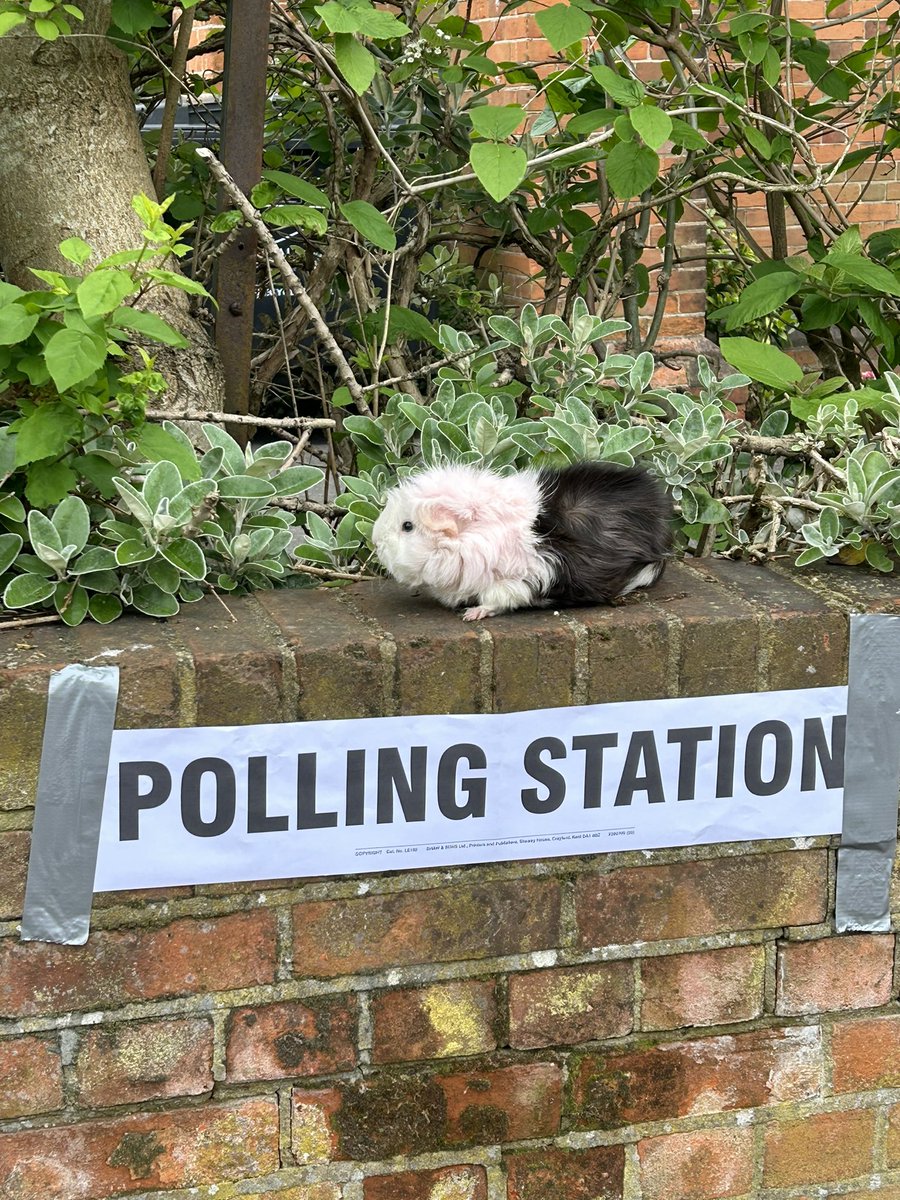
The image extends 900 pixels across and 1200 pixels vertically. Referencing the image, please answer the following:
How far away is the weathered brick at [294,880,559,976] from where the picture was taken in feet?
6.17

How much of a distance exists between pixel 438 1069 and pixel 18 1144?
0.62 m

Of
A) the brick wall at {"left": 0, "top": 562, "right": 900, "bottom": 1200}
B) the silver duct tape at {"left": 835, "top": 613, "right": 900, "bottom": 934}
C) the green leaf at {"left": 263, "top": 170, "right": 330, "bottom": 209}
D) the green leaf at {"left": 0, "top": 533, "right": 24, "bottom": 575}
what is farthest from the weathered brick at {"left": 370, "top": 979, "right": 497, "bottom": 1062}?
the green leaf at {"left": 263, "top": 170, "right": 330, "bottom": 209}

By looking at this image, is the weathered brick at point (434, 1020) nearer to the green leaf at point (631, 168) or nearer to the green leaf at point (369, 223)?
the green leaf at point (369, 223)

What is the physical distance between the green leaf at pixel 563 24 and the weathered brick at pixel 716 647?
3.54 ft

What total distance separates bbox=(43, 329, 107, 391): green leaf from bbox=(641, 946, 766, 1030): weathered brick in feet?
4.05

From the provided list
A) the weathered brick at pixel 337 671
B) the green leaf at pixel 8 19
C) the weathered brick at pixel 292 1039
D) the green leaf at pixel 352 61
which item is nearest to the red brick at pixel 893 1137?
the weathered brick at pixel 292 1039

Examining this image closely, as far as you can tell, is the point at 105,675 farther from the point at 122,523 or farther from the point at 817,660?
the point at 817,660

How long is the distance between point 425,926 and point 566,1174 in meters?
0.53

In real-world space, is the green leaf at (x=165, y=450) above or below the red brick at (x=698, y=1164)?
above

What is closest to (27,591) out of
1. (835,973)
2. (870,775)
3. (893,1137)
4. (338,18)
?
(338,18)

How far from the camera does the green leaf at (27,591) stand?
71.1 inches

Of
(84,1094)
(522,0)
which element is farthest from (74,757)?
(522,0)

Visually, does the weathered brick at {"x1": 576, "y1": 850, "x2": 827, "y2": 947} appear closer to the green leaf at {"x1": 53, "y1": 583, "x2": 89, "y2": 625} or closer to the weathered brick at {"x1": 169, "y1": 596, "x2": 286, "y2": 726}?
the weathered brick at {"x1": 169, "y1": 596, "x2": 286, "y2": 726}

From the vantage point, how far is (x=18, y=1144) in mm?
1830
